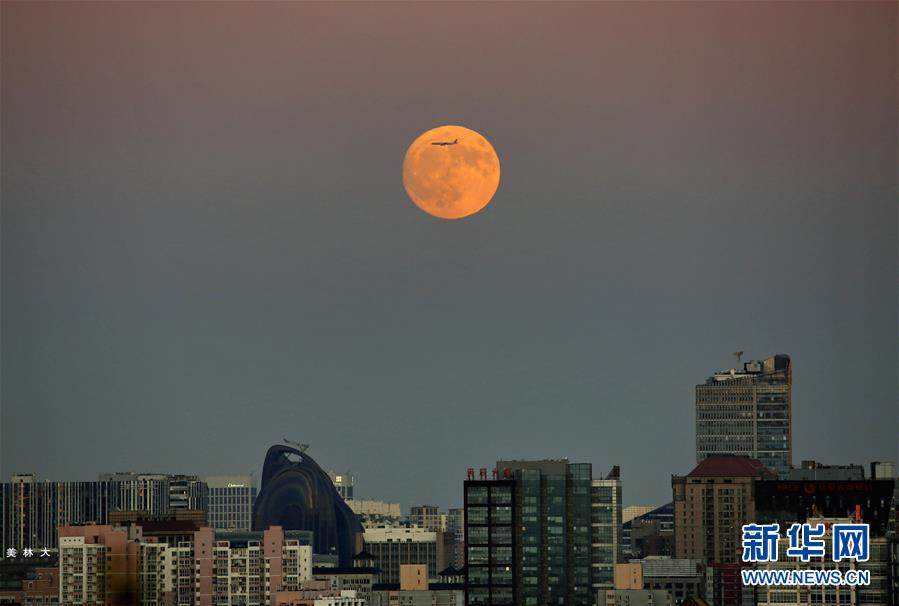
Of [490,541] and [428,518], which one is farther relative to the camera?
[428,518]

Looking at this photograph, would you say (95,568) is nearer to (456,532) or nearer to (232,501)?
(456,532)

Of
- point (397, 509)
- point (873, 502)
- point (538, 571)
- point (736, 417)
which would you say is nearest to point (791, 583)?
point (873, 502)

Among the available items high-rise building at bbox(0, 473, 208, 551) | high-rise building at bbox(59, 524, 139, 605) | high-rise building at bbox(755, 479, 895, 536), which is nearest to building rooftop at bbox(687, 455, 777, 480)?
high-rise building at bbox(755, 479, 895, 536)

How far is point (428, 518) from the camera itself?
144 meters

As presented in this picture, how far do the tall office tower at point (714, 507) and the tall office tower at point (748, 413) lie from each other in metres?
28.7

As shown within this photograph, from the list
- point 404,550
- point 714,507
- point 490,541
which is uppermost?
point 714,507

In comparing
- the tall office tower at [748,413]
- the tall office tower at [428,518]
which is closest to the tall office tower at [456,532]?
the tall office tower at [428,518]

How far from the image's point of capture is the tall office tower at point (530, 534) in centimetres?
9575

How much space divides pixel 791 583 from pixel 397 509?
3334 inches

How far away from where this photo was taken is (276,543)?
105 metres

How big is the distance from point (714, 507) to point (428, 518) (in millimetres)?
22707

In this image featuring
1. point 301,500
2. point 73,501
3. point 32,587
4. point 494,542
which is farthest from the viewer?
point 301,500

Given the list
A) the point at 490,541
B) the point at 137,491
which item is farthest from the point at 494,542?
the point at 137,491

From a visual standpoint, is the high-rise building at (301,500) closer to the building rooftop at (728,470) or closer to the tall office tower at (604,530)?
the building rooftop at (728,470)
